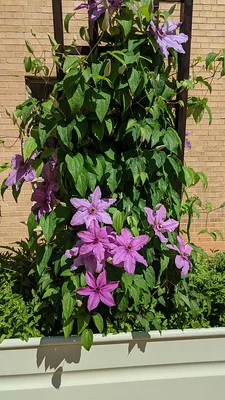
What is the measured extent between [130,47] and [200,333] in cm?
104

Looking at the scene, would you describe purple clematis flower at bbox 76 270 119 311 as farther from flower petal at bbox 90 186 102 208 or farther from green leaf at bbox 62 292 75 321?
flower petal at bbox 90 186 102 208

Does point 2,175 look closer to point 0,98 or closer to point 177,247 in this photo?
point 0,98

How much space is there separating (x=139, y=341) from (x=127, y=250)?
393mm

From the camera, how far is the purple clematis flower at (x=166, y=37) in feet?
4.17

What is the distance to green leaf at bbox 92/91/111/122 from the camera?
125cm

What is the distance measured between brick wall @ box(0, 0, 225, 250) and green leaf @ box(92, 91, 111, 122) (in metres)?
2.41

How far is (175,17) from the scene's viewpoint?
3.71 meters

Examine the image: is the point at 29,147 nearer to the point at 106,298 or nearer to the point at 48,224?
the point at 48,224

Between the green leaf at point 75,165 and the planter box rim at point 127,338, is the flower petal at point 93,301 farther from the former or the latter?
the green leaf at point 75,165

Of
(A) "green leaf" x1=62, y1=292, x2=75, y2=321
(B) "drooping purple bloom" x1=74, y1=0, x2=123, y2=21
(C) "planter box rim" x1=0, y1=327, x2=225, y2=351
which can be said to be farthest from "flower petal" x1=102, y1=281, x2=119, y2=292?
(B) "drooping purple bloom" x1=74, y1=0, x2=123, y2=21

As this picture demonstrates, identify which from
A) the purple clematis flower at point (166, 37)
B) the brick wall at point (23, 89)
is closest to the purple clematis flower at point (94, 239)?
the purple clematis flower at point (166, 37)

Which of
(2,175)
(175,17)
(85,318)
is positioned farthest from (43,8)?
(85,318)

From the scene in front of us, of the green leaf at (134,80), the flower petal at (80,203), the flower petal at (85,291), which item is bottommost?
the flower petal at (85,291)

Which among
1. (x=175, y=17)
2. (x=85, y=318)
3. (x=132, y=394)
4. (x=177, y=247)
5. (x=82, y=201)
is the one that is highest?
(x=175, y=17)
